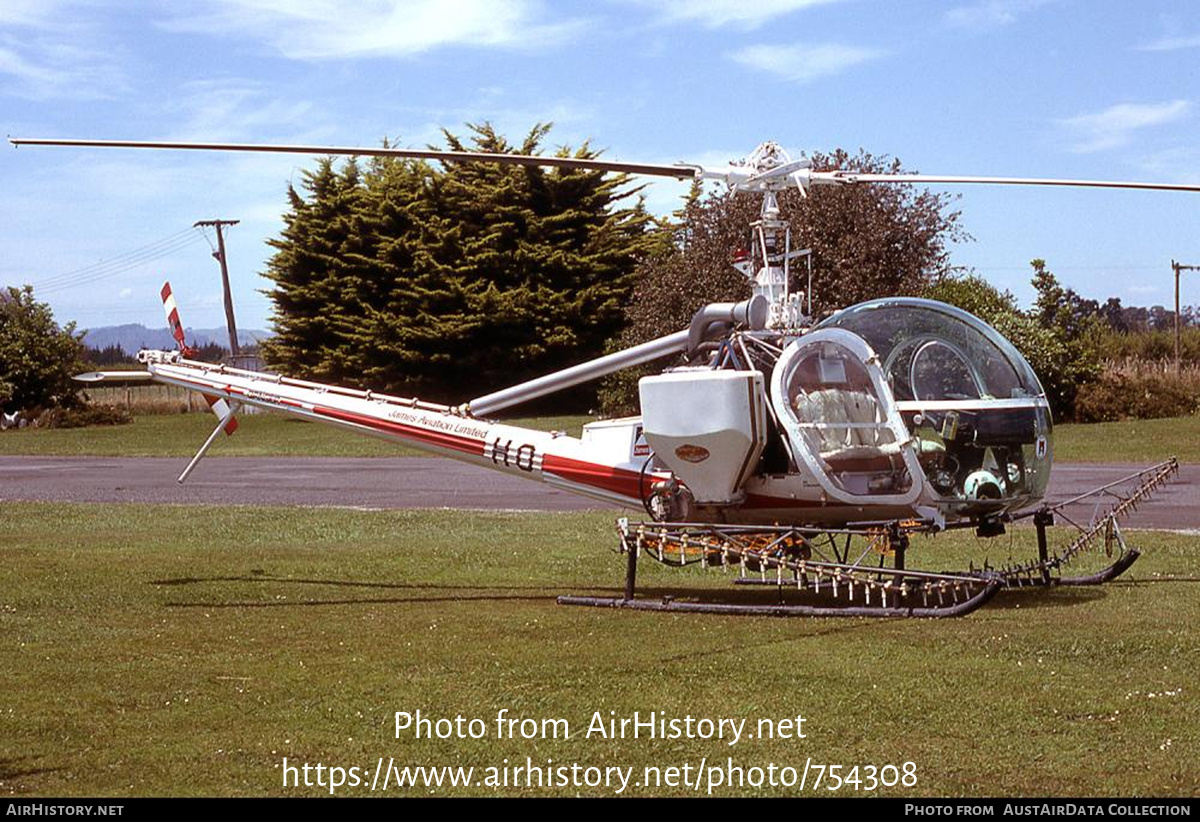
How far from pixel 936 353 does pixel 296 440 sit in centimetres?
3539

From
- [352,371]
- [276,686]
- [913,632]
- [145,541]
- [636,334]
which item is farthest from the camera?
[352,371]

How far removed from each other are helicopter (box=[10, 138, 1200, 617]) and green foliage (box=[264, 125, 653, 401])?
123ft

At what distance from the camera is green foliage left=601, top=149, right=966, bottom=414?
38.2m

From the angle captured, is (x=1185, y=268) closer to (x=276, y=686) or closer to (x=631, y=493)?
(x=631, y=493)

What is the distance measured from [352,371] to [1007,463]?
43.8 m

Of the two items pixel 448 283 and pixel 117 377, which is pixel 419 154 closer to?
pixel 117 377

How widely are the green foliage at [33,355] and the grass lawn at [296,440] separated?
10.9 ft

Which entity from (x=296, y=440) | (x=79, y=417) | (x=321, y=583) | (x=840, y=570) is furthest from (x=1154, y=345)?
(x=840, y=570)

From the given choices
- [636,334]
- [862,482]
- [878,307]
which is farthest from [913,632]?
[636,334]

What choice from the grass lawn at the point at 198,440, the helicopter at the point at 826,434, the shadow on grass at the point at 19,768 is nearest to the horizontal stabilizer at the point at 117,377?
the helicopter at the point at 826,434

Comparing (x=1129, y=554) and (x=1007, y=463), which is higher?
(x=1007, y=463)

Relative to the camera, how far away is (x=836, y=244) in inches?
1531

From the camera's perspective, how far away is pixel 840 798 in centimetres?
696

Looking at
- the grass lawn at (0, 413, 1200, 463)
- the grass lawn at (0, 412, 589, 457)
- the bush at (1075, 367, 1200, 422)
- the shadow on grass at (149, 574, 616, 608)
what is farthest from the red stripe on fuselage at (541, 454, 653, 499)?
the bush at (1075, 367, 1200, 422)
